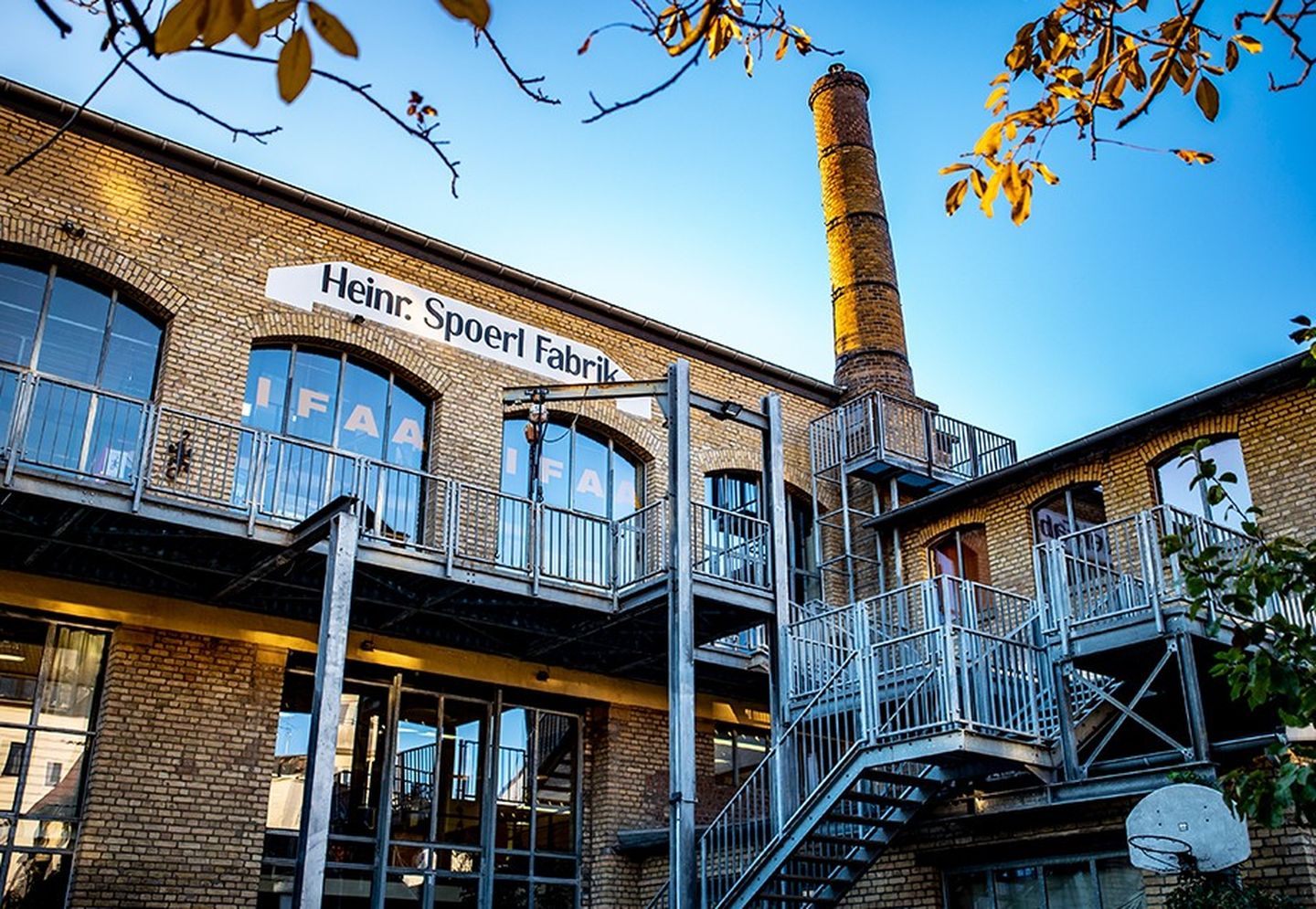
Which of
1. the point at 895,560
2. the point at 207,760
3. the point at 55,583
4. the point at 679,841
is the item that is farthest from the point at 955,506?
the point at 55,583

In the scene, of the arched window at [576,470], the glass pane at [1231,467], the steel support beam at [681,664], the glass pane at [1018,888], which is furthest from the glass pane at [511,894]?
the glass pane at [1231,467]

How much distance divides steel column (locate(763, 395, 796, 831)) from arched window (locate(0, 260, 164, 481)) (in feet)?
22.2

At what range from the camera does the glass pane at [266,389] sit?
50.2ft

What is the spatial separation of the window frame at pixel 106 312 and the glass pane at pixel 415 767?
4825 millimetres

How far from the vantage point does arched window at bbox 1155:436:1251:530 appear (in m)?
15.8

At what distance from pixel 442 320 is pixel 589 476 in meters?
3.01

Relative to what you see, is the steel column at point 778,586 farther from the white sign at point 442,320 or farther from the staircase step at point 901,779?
the white sign at point 442,320

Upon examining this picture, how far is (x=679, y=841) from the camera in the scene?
12.1m

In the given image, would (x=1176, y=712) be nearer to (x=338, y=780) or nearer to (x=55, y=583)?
(x=338, y=780)

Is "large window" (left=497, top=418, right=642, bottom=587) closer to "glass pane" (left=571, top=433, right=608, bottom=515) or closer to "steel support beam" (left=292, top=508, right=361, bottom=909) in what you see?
"glass pane" (left=571, top=433, right=608, bottom=515)

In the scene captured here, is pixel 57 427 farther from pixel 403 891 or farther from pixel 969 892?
pixel 969 892

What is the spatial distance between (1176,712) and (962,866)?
2.93 meters

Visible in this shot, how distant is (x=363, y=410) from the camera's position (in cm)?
1631

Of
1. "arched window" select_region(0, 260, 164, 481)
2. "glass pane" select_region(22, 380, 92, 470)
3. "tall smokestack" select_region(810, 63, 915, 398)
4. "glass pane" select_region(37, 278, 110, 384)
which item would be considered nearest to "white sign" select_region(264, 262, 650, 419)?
"arched window" select_region(0, 260, 164, 481)
